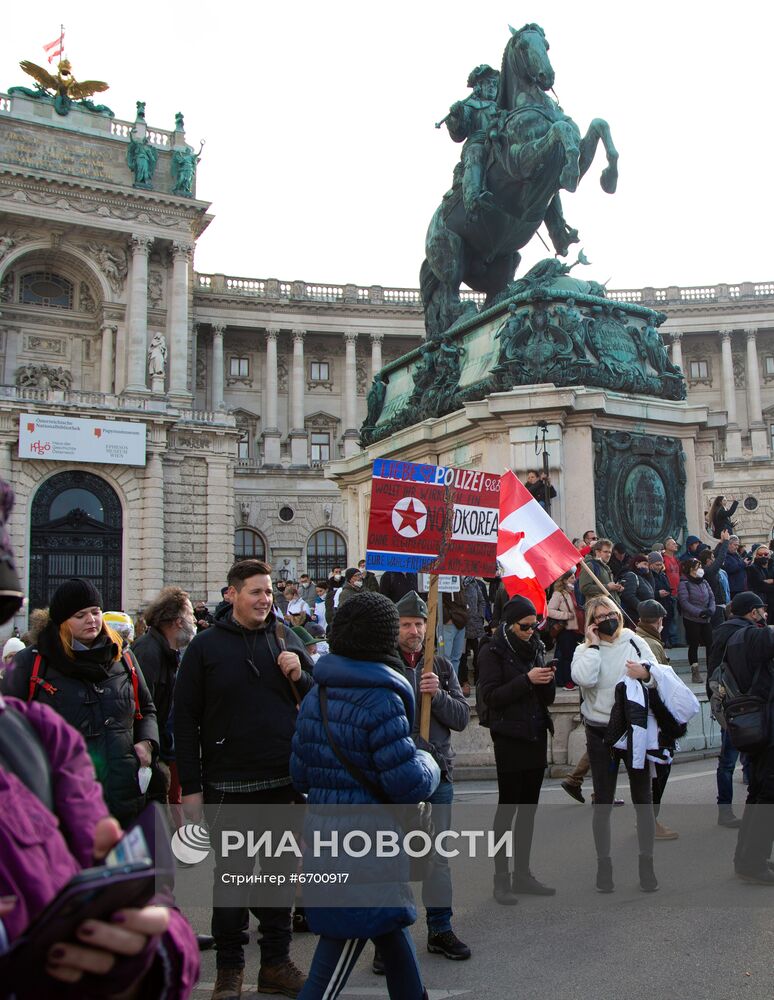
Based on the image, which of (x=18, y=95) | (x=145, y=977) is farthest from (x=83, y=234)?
(x=145, y=977)

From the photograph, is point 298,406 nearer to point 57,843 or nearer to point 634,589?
point 634,589

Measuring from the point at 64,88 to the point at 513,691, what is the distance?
50.5 metres

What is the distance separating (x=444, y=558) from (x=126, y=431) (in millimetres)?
34060

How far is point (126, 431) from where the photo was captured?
1510 inches

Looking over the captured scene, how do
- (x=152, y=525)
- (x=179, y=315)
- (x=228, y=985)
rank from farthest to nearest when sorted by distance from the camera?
(x=179, y=315) → (x=152, y=525) → (x=228, y=985)

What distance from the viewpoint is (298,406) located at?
59.8 metres

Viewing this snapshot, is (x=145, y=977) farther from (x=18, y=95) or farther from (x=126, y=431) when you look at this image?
(x=18, y=95)

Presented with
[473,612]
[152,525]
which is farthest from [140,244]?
[473,612]

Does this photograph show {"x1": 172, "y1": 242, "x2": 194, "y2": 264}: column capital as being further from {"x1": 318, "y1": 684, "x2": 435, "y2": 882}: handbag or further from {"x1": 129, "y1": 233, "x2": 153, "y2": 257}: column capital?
{"x1": 318, "y1": 684, "x2": 435, "y2": 882}: handbag

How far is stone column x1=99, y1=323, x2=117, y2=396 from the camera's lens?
4900 centimetres

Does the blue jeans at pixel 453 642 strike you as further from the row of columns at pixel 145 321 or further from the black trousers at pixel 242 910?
the row of columns at pixel 145 321

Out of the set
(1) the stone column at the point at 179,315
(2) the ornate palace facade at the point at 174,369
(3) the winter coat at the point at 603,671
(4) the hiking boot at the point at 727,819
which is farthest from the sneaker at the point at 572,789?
(1) the stone column at the point at 179,315

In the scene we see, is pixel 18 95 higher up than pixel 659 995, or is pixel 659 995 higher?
pixel 18 95

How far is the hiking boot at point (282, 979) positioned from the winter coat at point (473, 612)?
6946mm
